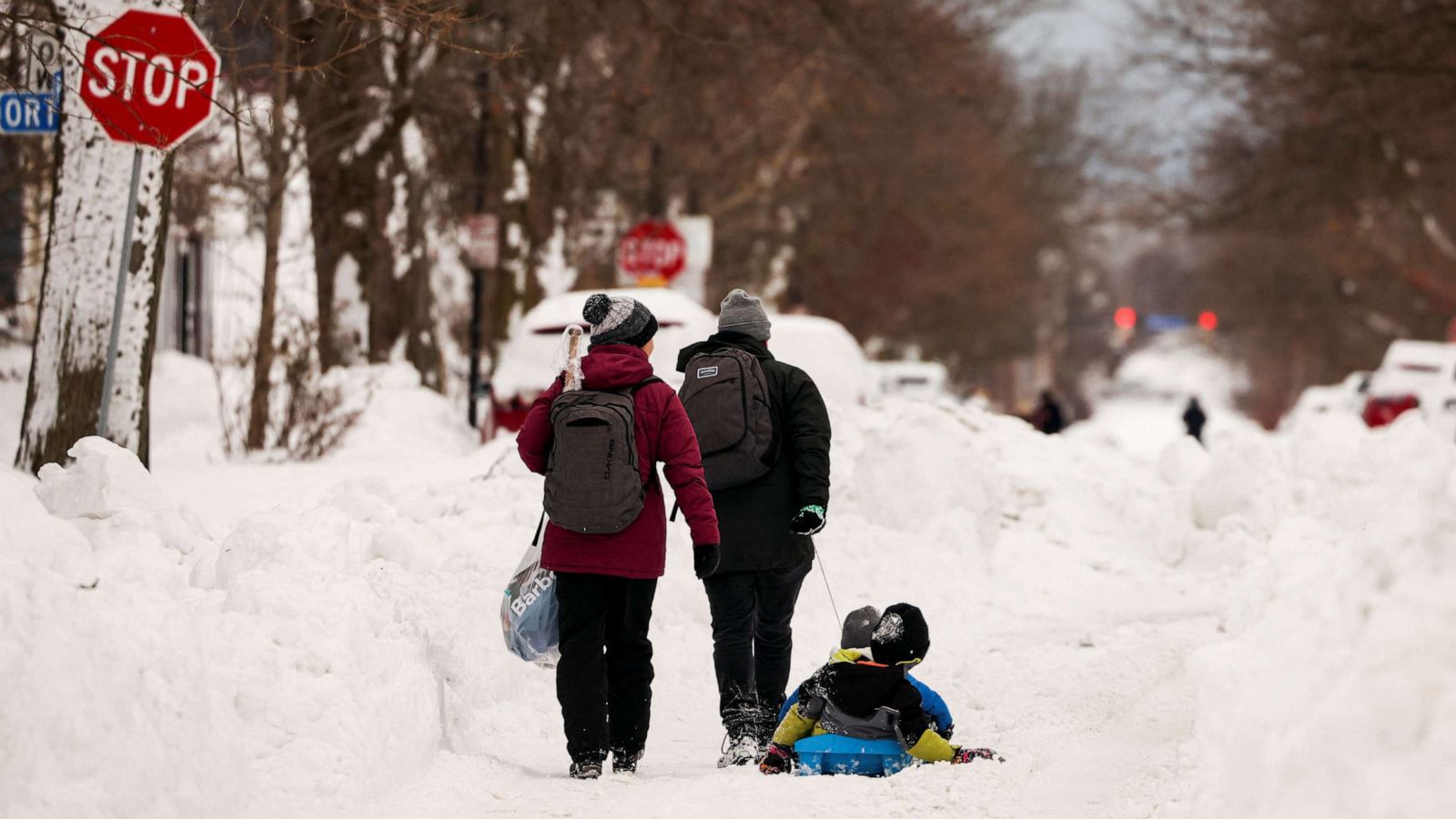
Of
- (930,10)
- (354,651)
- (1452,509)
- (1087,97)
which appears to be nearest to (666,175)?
(930,10)

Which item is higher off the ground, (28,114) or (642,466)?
(28,114)

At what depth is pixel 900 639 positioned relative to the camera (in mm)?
6363

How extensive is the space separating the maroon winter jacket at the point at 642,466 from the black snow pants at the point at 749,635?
621 millimetres

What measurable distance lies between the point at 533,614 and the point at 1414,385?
88.7 feet

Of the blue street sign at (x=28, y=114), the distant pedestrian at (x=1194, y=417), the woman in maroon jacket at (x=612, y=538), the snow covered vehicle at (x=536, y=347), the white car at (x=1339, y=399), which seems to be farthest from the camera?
the white car at (x=1339, y=399)

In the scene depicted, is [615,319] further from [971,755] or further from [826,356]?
[826,356]

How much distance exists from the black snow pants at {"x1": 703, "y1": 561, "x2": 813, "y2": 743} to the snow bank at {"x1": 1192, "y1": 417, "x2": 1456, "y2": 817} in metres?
2.18

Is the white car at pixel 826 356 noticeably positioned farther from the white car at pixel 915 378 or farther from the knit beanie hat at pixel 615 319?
the white car at pixel 915 378

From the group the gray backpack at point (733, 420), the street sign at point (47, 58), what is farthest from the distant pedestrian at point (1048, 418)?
the gray backpack at point (733, 420)

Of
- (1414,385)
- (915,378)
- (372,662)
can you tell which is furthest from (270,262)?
(915,378)

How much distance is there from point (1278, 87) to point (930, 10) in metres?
4.82

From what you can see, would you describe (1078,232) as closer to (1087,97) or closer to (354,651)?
(1087,97)

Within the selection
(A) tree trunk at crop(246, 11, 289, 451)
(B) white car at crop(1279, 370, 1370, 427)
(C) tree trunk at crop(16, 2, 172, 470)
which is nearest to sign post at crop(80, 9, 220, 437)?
(C) tree trunk at crop(16, 2, 172, 470)

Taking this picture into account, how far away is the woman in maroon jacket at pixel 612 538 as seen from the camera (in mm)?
6215
